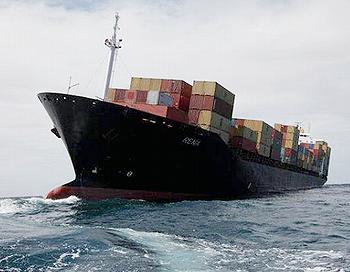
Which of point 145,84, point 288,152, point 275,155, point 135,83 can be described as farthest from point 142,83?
point 288,152

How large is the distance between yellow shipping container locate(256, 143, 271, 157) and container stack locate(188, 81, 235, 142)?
32.0 ft

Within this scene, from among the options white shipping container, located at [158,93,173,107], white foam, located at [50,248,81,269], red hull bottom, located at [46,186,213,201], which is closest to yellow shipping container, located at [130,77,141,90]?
white shipping container, located at [158,93,173,107]

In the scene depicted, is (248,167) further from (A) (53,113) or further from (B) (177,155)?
(A) (53,113)

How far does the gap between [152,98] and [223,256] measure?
18.7 metres

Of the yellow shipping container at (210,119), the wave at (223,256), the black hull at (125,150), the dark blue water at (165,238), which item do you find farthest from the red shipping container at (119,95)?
the wave at (223,256)

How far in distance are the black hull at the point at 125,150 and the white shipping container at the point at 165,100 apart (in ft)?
11.8

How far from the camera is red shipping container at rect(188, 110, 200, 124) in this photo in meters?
30.9

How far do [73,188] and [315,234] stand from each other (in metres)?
16.5

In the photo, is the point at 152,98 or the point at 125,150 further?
the point at 152,98

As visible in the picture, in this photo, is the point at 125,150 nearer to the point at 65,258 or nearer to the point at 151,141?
the point at 151,141

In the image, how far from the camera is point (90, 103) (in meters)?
25.2

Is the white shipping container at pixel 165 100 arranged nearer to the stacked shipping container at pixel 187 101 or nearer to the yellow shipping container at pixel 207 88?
the stacked shipping container at pixel 187 101

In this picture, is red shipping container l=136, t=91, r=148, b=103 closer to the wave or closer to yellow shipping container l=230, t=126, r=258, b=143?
yellow shipping container l=230, t=126, r=258, b=143

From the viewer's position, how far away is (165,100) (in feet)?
99.1
